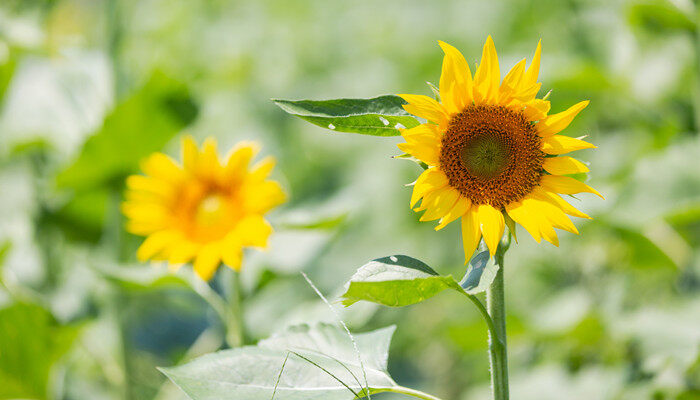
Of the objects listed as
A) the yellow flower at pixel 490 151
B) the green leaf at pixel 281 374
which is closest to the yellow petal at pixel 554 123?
the yellow flower at pixel 490 151

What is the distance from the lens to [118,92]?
1292mm

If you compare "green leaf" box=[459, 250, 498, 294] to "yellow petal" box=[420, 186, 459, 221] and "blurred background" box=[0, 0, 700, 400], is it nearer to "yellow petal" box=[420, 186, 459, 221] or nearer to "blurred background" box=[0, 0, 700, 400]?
"yellow petal" box=[420, 186, 459, 221]

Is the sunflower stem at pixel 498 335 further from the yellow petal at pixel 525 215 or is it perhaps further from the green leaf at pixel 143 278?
the green leaf at pixel 143 278

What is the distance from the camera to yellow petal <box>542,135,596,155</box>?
1.72 feet

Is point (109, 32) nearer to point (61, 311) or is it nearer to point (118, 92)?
point (118, 92)

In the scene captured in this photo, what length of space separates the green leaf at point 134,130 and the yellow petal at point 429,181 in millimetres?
763

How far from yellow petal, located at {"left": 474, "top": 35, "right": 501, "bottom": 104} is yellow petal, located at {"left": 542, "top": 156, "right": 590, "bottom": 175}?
0.21 ft

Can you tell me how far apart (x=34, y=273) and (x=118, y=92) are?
1.74ft

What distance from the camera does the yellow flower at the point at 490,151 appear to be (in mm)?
517

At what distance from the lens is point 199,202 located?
1.08m

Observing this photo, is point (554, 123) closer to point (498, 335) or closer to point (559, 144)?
point (559, 144)

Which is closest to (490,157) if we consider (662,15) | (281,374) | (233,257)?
(281,374)

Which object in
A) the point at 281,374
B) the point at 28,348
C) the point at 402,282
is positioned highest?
the point at 402,282

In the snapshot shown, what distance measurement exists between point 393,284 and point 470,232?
0.32 ft
